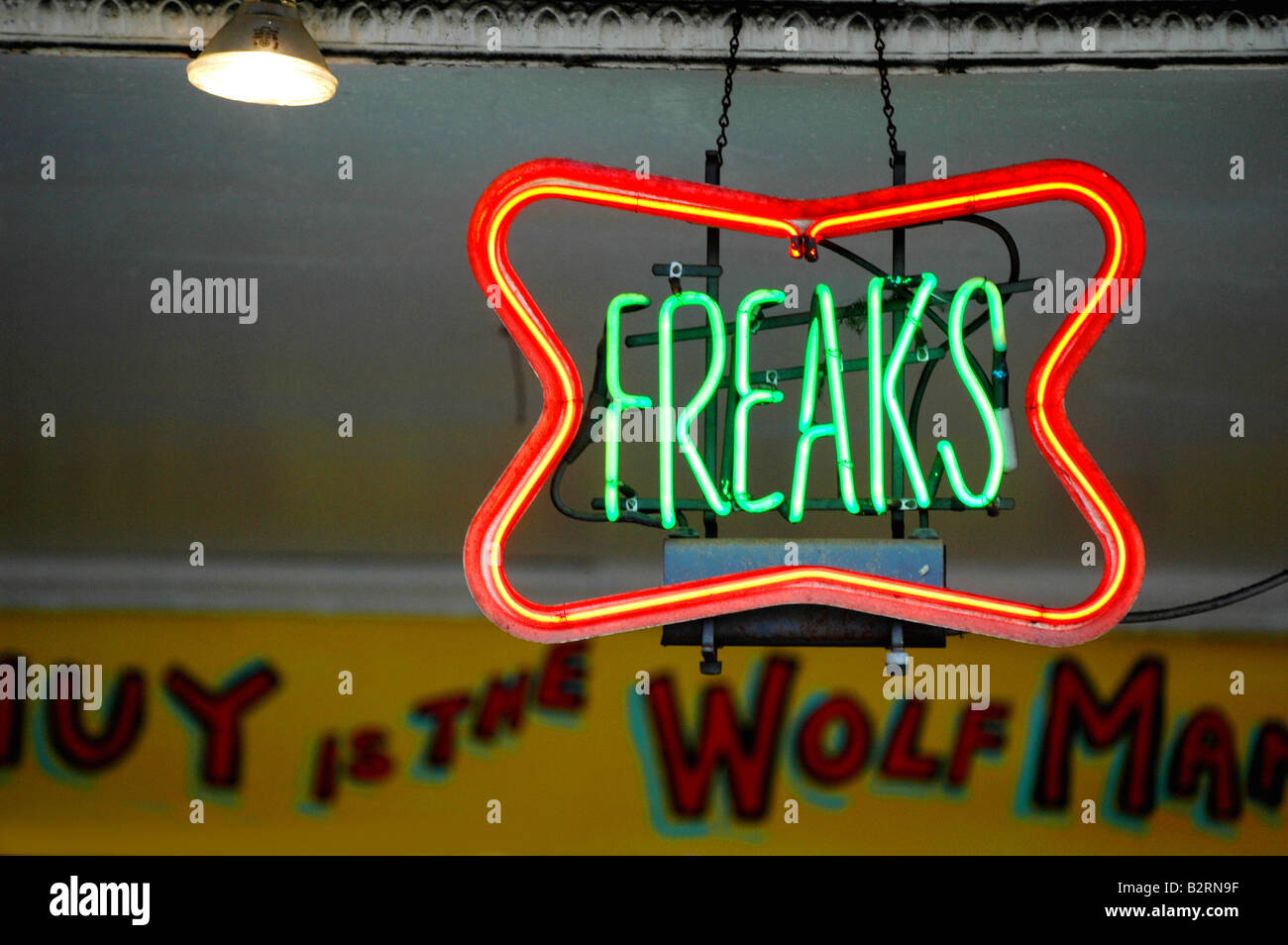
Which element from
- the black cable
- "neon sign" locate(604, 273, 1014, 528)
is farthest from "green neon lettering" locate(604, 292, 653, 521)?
the black cable

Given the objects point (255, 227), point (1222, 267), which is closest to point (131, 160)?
point (255, 227)

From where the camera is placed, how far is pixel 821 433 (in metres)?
3.52

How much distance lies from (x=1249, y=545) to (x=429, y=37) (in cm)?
424

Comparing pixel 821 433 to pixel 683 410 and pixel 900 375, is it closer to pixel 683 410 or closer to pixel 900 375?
pixel 900 375

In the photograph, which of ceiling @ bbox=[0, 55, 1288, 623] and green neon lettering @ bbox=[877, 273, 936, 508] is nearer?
green neon lettering @ bbox=[877, 273, 936, 508]

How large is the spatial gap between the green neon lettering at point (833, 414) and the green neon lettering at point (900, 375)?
130 mm

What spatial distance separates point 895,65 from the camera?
216 inches

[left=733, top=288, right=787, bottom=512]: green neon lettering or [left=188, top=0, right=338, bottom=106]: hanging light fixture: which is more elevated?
[left=188, top=0, right=338, bottom=106]: hanging light fixture

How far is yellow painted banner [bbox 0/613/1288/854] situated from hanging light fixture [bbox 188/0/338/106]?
258 cm

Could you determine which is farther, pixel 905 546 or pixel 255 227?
pixel 255 227

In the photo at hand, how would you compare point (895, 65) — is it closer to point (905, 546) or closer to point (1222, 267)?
point (1222, 267)

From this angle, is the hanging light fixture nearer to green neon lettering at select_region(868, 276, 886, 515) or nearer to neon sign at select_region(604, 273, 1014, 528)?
neon sign at select_region(604, 273, 1014, 528)

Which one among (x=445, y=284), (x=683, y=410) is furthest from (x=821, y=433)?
(x=445, y=284)

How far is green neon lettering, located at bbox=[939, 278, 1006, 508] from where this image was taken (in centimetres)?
343
